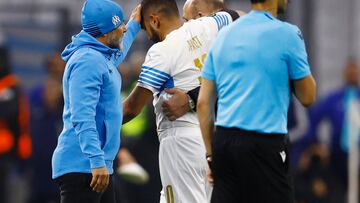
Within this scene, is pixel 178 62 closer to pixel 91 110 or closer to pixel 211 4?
pixel 211 4

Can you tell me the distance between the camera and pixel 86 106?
8719 mm

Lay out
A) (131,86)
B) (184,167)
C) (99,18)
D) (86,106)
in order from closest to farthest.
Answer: (86,106) < (99,18) < (184,167) < (131,86)

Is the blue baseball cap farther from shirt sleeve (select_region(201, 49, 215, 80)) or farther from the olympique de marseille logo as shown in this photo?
shirt sleeve (select_region(201, 49, 215, 80))

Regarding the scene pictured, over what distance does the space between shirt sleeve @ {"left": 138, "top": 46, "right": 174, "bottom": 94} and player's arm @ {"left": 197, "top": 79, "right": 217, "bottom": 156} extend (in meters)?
1.33

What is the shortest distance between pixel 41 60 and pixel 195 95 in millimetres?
8189

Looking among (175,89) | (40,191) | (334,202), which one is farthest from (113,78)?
(334,202)

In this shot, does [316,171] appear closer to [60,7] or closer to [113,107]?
[60,7]

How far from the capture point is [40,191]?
15883 mm

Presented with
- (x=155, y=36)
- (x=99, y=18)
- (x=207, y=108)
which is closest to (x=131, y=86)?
(x=155, y=36)

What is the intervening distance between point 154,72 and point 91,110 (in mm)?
1038

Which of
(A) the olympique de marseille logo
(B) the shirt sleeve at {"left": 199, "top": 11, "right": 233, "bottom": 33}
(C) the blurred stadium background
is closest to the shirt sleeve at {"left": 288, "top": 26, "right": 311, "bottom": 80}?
(A) the olympique de marseille logo

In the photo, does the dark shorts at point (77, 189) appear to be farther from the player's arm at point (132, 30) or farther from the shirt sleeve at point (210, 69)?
the player's arm at point (132, 30)

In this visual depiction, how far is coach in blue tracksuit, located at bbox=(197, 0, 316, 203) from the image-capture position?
805 cm

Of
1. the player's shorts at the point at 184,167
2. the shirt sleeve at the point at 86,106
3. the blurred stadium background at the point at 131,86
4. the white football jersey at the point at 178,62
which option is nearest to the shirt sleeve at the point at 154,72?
the white football jersey at the point at 178,62
